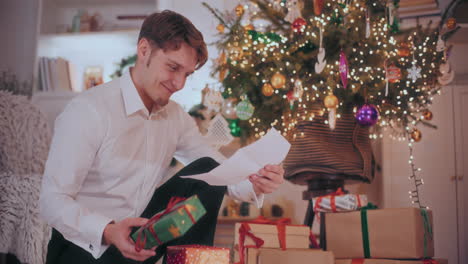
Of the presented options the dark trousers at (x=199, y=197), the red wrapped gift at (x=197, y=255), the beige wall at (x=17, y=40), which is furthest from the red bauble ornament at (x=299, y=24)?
the beige wall at (x=17, y=40)

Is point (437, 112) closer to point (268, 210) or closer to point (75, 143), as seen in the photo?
point (268, 210)

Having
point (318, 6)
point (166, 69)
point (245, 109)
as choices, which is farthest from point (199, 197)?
point (318, 6)

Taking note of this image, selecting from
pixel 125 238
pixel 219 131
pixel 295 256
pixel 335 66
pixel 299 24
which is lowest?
pixel 295 256

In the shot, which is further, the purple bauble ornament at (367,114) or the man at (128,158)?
the purple bauble ornament at (367,114)

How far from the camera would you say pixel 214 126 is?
217 cm

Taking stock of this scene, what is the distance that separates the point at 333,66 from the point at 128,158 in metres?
0.89

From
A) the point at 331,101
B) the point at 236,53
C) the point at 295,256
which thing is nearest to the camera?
the point at 295,256

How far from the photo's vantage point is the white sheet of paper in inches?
44.8

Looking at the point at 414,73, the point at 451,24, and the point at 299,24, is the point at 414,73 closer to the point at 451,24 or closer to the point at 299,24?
the point at 451,24

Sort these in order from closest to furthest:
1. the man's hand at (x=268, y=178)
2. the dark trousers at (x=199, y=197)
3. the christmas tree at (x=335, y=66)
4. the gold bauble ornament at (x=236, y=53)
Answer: the man's hand at (x=268, y=178)
the dark trousers at (x=199, y=197)
the christmas tree at (x=335, y=66)
the gold bauble ornament at (x=236, y=53)

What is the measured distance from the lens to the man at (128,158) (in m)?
1.13

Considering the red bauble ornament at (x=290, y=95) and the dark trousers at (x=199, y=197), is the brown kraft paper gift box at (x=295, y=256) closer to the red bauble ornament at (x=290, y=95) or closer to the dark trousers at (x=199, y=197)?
the dark trousers at (x=199, y=197)

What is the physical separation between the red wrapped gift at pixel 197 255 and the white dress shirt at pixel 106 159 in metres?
0.16

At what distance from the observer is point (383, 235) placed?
1.53 metres
